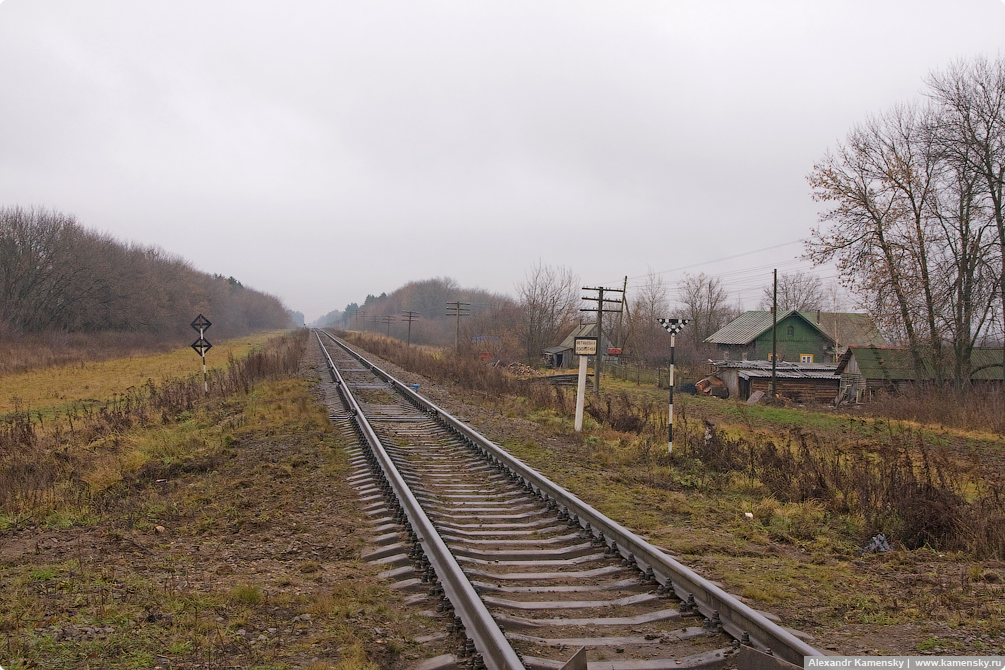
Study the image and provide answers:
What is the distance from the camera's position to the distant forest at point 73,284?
150 ft

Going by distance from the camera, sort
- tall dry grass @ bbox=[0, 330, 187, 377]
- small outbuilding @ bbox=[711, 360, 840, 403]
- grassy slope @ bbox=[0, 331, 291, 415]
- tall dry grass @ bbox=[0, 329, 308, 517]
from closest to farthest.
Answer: tall dry grass @ bbox=[0, 329, 308, 517] < grassy slope @ bbox=[0, 331, 291, 415] < small outbuilding @ bbox=[711, 360, 840, 403] < tall dry grass @ bbox=[0, 330, 187, 377]

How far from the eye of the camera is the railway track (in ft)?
12.2

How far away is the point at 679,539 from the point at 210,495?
5.35 m

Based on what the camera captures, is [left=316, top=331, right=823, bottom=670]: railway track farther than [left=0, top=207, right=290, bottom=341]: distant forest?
No

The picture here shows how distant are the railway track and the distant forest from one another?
46.6m

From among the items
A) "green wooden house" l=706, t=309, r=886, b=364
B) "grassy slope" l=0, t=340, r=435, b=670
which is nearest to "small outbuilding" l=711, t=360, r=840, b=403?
"green wooden house" l=706, t=309, r=886, b=364

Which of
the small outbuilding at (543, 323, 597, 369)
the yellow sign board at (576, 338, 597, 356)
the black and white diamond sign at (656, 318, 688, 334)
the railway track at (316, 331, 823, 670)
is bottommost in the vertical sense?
the railway track at (316, 331, 823, 670)

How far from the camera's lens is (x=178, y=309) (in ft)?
207

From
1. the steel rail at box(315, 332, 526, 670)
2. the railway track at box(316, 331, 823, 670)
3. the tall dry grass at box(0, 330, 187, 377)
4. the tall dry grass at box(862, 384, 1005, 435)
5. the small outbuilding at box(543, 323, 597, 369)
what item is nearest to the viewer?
the steel rail at box(315, 332, 526, 670)

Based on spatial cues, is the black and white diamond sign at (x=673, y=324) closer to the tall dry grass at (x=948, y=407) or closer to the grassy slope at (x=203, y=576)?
the grassy slope at (x=203, y=576)

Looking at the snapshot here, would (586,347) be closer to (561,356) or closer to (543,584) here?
(543,584)

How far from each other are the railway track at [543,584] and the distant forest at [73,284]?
46602 mm

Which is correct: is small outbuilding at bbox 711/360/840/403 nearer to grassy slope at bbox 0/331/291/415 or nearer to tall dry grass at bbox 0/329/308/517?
tall dry grass at bbox 0/329/308/517

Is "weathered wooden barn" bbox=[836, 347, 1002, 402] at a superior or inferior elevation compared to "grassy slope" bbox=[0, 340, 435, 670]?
superior
